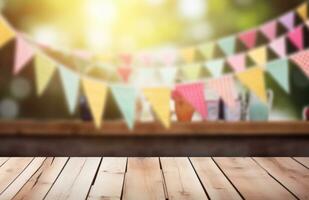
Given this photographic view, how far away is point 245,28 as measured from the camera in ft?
9.84

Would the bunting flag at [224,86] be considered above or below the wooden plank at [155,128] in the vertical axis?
above

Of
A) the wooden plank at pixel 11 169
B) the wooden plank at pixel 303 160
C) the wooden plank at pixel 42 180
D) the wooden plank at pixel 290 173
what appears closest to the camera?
the wooden plank at pixel 42 180

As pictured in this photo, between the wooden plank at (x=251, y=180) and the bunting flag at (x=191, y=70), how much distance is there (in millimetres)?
468

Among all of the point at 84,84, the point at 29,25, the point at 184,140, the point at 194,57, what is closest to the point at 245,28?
the point at 194,57

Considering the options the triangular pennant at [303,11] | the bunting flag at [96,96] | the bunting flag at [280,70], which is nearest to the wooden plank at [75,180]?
the bunting flag at [96,96]

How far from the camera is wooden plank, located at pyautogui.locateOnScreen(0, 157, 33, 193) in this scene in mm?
2283

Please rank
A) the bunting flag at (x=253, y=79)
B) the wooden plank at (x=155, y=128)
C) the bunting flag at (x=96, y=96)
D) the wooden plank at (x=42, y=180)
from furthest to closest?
the wooden plank at (x=155, y=128), the bunting flag at (x=96, y=96), the bunting flag at (x=253, y=79), the wooden plank at (x=42, y=180)

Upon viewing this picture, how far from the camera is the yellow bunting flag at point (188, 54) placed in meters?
2.99

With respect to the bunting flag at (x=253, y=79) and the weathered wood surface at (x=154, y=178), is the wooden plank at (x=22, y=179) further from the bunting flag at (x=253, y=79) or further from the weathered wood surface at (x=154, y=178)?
the bunting flag at (x=253, y=79)

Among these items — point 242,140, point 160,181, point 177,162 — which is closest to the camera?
point 160,181

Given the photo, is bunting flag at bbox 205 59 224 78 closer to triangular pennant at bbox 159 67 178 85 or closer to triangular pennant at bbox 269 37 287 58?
triangular pennant at bbox 159 67 178 85

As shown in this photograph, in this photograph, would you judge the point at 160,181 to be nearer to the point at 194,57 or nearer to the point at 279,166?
the point at 279,166

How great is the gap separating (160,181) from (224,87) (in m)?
0.61

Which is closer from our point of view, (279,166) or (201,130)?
(279,166)
